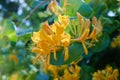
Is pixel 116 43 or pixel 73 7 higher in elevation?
pixel 73 7

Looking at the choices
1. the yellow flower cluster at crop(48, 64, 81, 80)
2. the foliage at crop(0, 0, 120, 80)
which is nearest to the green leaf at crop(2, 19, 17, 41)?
the foliage at crop(0, 0, 120, 80)

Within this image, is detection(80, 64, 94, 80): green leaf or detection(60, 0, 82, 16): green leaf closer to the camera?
detection(60, 0, 82, 16): green leaf

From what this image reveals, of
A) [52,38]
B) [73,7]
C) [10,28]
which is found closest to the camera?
[52,38]

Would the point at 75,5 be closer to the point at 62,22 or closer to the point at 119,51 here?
the point at 62,22

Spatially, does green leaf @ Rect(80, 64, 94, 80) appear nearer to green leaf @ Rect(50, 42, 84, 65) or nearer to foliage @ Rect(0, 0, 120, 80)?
foliage @ Rect(0, 0, 120, 80)

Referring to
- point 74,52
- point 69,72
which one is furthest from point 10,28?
point 74,52

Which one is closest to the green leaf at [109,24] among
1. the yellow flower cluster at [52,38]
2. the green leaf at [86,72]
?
the green leaf at [86,72]

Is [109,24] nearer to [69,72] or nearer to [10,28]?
[69,72]

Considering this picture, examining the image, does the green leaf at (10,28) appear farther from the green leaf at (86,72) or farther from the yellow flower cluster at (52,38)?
the yellow flower cluster at (52,38)

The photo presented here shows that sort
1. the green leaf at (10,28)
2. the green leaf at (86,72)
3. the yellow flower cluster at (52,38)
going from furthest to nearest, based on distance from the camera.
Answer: the green leaf at (10,28)
the green leaf at (86,72)
the yellow flower cluster at (52,38)

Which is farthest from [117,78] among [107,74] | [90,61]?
[90,61]

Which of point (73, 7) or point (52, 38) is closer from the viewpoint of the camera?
point (52, 38)
